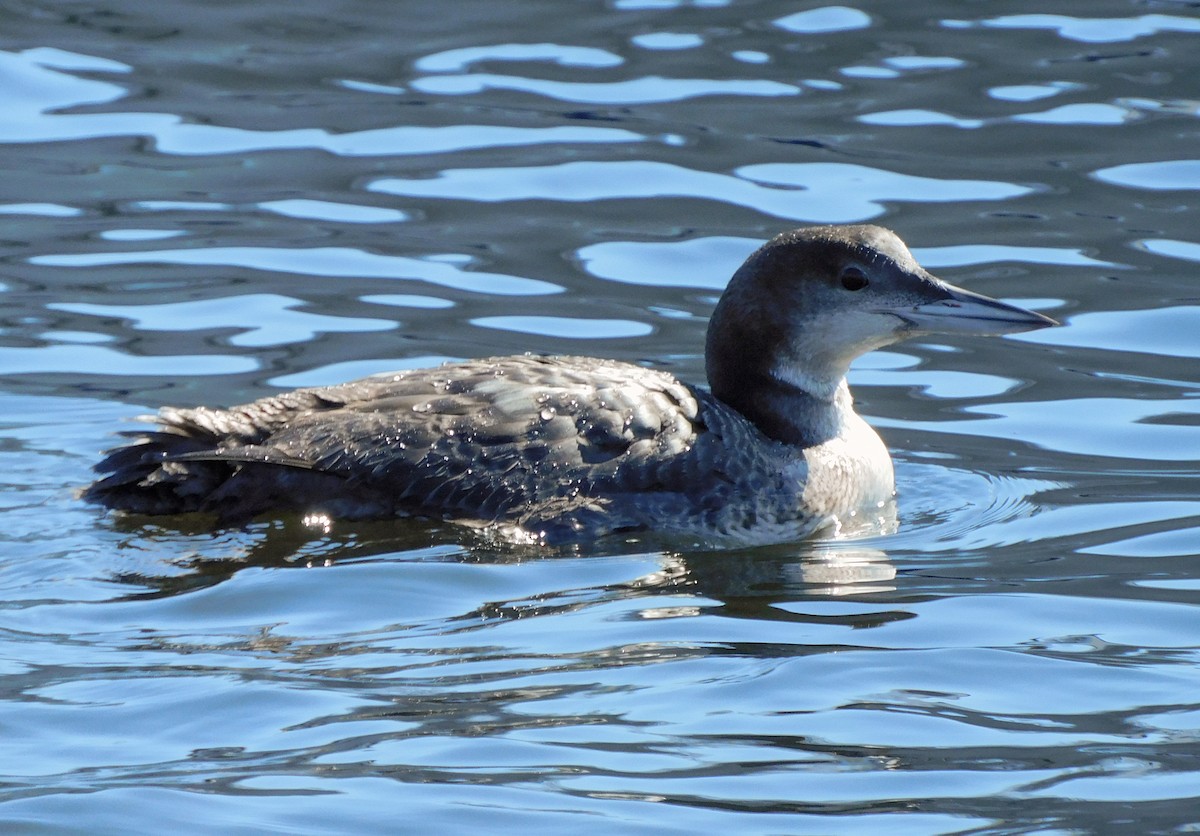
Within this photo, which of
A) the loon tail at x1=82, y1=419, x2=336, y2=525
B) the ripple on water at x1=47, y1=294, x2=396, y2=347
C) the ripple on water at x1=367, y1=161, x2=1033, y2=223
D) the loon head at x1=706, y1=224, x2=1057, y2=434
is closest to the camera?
the loon tail at x1=82, y1=419, x2=336, y2=525

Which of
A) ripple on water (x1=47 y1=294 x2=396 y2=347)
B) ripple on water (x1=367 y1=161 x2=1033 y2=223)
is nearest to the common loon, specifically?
ripple on water (x1=47 y1=294 x2=396 y2=347)

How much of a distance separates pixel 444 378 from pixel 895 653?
188 centimetres

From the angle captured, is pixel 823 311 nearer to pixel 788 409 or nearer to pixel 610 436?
pixel 788 409

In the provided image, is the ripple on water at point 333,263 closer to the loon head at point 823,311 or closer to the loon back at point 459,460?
the loon head at point 823,311

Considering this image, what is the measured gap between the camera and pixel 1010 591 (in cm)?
592

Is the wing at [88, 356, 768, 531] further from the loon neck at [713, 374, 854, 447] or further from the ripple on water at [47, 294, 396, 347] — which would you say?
the ripple on water at [47, 294, 396, 347]

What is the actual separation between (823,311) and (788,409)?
36 centimetres

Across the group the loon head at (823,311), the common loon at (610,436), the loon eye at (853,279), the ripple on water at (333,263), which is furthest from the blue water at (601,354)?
the loon eye at (853,279)

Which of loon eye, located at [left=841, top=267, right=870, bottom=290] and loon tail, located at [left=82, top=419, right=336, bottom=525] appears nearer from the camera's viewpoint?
loon tail, located at [left=82, top=419, right=336, bottom=525]

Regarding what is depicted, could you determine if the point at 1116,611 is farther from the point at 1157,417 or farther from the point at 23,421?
the point at 23,421

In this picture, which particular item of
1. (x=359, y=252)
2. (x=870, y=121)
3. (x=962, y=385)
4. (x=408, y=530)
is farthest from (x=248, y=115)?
(x=408, y=530)

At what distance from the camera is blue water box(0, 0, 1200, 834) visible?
4.49 m

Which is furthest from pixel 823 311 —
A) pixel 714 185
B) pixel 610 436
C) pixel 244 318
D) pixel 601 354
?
pixel 714 185

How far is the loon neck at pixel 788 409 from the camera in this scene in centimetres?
701
